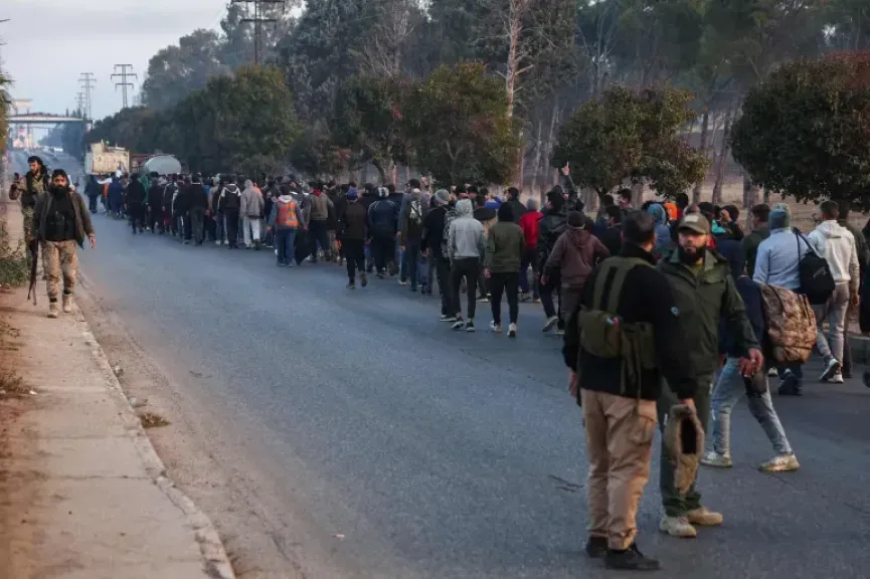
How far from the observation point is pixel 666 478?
721 centimetres

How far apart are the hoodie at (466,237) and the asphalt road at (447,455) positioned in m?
0.98

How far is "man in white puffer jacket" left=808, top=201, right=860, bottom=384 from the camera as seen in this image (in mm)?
12750

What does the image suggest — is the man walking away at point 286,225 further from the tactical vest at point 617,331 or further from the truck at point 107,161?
the truck at point 107,161

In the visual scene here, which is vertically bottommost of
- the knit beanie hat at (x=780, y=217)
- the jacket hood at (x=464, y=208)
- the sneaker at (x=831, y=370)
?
the sneaker at (x=831, y=370)

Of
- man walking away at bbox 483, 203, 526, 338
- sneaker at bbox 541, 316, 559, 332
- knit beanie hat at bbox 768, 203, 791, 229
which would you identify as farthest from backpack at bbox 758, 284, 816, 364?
sneaker at bbox 541, 316, 559, 332

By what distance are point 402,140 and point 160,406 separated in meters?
29.4

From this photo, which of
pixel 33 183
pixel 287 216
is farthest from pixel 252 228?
pixel 33 183

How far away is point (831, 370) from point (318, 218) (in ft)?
50.4

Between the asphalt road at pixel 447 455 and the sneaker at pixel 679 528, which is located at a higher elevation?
the sneaker at pixel 679 528

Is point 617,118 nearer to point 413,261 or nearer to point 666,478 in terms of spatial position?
point 413,261

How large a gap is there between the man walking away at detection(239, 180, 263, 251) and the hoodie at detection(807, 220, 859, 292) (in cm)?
1954

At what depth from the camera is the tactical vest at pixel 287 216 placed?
86.4 ft

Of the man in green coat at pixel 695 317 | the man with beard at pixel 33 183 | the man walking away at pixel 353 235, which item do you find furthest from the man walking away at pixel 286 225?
the man in green coat at pixel 695 317

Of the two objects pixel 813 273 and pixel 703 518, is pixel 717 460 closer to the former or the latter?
pixel 703 518
